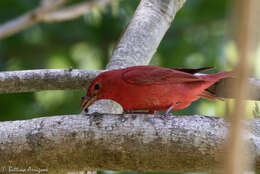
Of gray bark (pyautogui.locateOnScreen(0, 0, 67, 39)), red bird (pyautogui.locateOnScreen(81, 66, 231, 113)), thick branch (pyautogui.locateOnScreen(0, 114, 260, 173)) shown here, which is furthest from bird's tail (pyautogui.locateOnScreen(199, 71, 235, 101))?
gray bark (pyautogui.locateOnScreen(0, 0, 67, 39))

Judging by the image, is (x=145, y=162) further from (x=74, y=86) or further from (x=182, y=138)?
(x=74, y=86)

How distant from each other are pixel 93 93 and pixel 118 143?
129cm

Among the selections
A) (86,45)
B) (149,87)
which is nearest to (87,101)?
(149,87)

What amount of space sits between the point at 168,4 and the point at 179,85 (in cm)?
140

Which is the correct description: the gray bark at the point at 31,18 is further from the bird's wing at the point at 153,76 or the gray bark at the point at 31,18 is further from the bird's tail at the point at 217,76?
the bird's tail at the point at 217,76

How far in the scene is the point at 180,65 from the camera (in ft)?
21.2

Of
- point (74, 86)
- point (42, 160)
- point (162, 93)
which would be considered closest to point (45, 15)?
point (74, 86)

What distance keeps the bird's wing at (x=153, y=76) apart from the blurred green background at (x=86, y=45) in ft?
8.90

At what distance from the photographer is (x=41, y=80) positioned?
131 inches

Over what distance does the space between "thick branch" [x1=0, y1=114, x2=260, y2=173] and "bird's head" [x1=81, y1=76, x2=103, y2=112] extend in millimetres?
1017

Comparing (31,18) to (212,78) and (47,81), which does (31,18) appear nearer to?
(47,81)

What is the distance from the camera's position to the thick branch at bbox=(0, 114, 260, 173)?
6.43 feet

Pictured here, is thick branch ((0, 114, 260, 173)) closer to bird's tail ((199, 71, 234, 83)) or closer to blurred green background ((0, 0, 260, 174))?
bird's tail ((199, 71, 234, 83))

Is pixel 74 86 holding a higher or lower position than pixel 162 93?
higher
